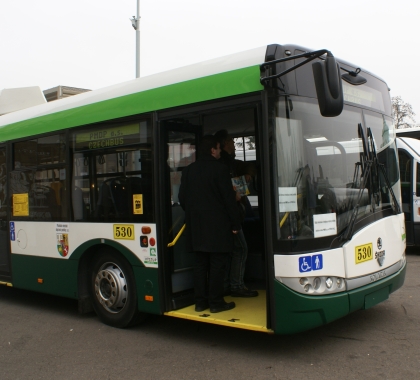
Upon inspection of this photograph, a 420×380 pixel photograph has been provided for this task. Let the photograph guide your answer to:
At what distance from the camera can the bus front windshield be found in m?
4.48

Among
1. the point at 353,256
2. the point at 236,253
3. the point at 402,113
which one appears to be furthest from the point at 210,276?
the point at 402,113

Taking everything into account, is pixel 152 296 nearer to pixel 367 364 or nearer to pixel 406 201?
pixel 367 364

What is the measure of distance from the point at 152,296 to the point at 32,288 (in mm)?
2340

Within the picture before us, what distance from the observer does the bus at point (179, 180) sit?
14.7ft

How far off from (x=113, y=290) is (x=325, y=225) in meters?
2.62

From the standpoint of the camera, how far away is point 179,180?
Result: 5727 mm

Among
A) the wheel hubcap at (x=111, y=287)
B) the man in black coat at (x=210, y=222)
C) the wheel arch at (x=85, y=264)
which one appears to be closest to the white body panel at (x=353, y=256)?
the man in black coat at (x=210, y=222)

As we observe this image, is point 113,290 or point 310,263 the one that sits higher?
point 310,263

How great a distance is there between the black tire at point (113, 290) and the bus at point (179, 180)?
18 millimetres

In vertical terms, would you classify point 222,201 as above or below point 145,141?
below

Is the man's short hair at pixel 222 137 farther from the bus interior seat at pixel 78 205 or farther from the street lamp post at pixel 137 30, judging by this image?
the street lamp post at pixel 137 30

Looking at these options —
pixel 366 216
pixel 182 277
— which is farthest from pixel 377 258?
pixel 182 277

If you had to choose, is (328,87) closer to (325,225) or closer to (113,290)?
(325,225)

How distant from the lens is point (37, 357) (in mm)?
5148
